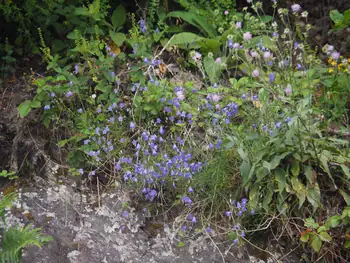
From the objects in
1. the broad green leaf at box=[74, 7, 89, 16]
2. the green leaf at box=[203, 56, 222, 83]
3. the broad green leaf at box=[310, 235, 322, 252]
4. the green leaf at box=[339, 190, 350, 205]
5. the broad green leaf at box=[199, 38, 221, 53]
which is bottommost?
the broad green leaf at box=[310, 235, 322, 252]

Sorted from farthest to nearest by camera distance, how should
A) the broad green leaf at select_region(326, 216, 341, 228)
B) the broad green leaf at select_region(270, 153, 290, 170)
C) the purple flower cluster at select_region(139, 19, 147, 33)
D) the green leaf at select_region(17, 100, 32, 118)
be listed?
1. the purple flower cluster at select_region(139, 19, 147, 33)
2. the green leaf at select_region(17, 100, 32, 118)
3. the broad green leaf at select_region(270, 153, 290, 170)
4. the broad green leaf at select_region(326, 216, 341, 228)

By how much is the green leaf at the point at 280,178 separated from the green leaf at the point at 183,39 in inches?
57.6

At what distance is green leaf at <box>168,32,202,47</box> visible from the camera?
4.12 m

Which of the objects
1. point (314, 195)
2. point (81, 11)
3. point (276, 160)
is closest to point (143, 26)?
point (81, 11)

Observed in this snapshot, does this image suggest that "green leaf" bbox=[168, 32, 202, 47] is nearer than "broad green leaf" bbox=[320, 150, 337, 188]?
→ No

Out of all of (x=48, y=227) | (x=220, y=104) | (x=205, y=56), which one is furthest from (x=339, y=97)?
(x=48, y=227)

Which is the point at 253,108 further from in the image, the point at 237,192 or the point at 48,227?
the point at 48,227

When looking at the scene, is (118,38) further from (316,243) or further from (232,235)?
(316,243)

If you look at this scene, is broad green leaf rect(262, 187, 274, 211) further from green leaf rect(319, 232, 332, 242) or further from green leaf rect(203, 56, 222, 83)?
green leaf rect(203, 56, 222, 83)

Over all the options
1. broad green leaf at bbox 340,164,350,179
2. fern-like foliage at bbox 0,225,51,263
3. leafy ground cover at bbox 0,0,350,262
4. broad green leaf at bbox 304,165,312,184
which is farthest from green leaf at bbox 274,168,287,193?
fern-like foliage at bbox 0,225,51,263

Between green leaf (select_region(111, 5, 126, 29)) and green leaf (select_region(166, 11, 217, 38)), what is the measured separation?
0.37 metres

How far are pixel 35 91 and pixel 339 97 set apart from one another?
219cm

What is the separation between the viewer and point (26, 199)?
3332 mm

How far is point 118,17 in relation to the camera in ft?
14.0
